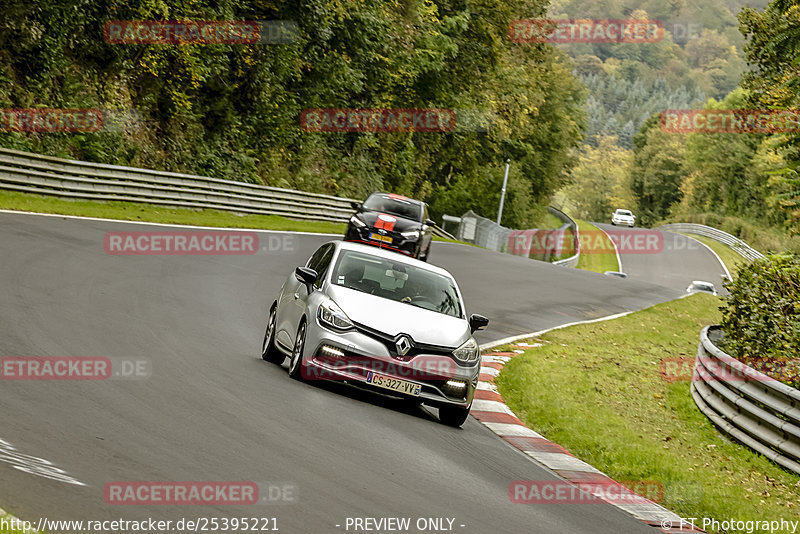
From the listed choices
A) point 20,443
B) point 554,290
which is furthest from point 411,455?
point 554,290

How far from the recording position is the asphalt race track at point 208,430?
19.5 feet

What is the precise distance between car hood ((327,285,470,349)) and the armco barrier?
1598 centimetres

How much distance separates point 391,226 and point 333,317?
A: 15.9m

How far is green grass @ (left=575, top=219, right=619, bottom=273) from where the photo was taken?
6688 centimetres

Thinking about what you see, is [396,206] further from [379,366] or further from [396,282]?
[379,366]

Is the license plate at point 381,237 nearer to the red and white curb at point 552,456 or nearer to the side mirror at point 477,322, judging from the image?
the red and white curb at point 552,456

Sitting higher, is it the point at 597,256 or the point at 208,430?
the point at 208,430

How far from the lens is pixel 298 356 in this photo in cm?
1021

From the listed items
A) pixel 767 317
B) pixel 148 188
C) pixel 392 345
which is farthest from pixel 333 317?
pixel 148 188

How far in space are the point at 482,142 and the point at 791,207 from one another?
156ft

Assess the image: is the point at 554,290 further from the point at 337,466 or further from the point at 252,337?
the point at 337,466

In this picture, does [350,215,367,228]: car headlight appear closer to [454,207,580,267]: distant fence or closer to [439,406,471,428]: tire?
[439,406,471,428]: tire

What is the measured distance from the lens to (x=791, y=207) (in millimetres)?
17109

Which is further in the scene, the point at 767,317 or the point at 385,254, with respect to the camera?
the point at 767,317
